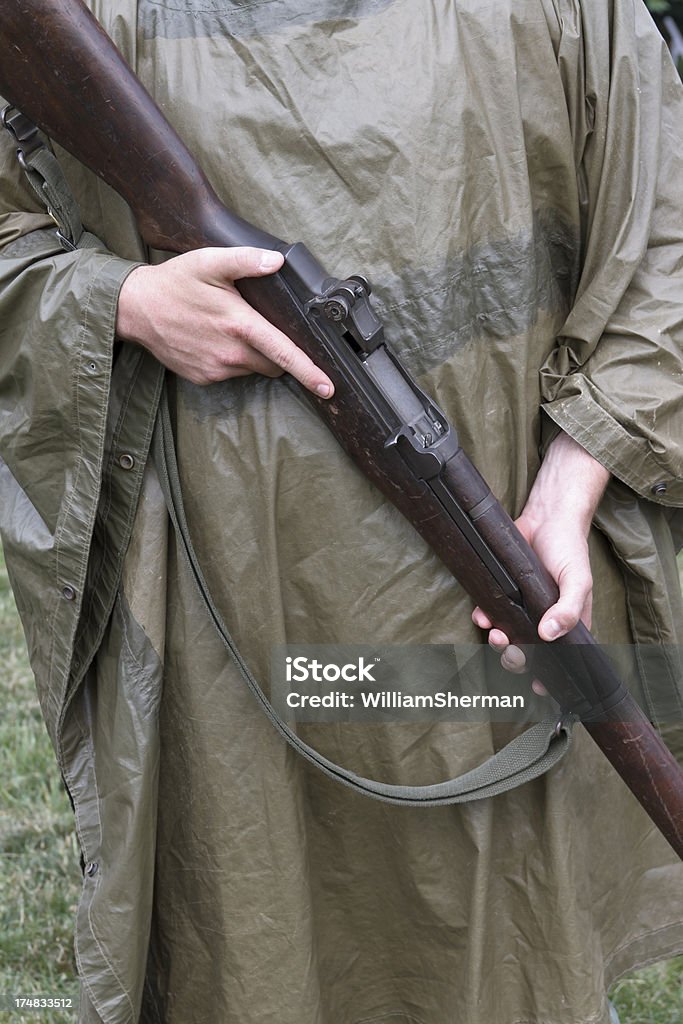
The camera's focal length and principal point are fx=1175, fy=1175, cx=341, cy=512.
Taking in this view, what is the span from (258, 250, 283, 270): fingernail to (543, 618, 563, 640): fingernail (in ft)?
2.15

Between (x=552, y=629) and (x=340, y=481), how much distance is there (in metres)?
0.39

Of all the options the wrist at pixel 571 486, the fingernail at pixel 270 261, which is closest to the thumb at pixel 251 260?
the fingernail at pixel 270 261

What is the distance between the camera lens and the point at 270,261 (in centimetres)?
165

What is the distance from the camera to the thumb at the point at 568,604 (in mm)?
1742

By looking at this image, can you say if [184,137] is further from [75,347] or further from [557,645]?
[557,645]

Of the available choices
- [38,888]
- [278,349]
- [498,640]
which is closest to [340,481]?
[278,349]

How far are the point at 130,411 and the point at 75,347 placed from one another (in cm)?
13

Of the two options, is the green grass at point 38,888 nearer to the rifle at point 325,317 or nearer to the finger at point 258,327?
the rifle at point 325,317

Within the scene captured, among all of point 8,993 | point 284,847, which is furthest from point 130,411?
point 8,993

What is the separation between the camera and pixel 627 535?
75.7 inches

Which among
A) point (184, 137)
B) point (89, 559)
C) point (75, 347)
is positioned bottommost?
point (89, 559)

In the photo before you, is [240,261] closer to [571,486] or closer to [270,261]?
[270,261]

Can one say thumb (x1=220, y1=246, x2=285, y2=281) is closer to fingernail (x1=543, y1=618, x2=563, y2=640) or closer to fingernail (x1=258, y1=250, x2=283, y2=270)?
fingernail (x1=258, y1=250, x2=283, y2=270)

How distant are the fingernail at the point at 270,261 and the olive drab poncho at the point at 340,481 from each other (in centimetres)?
9
